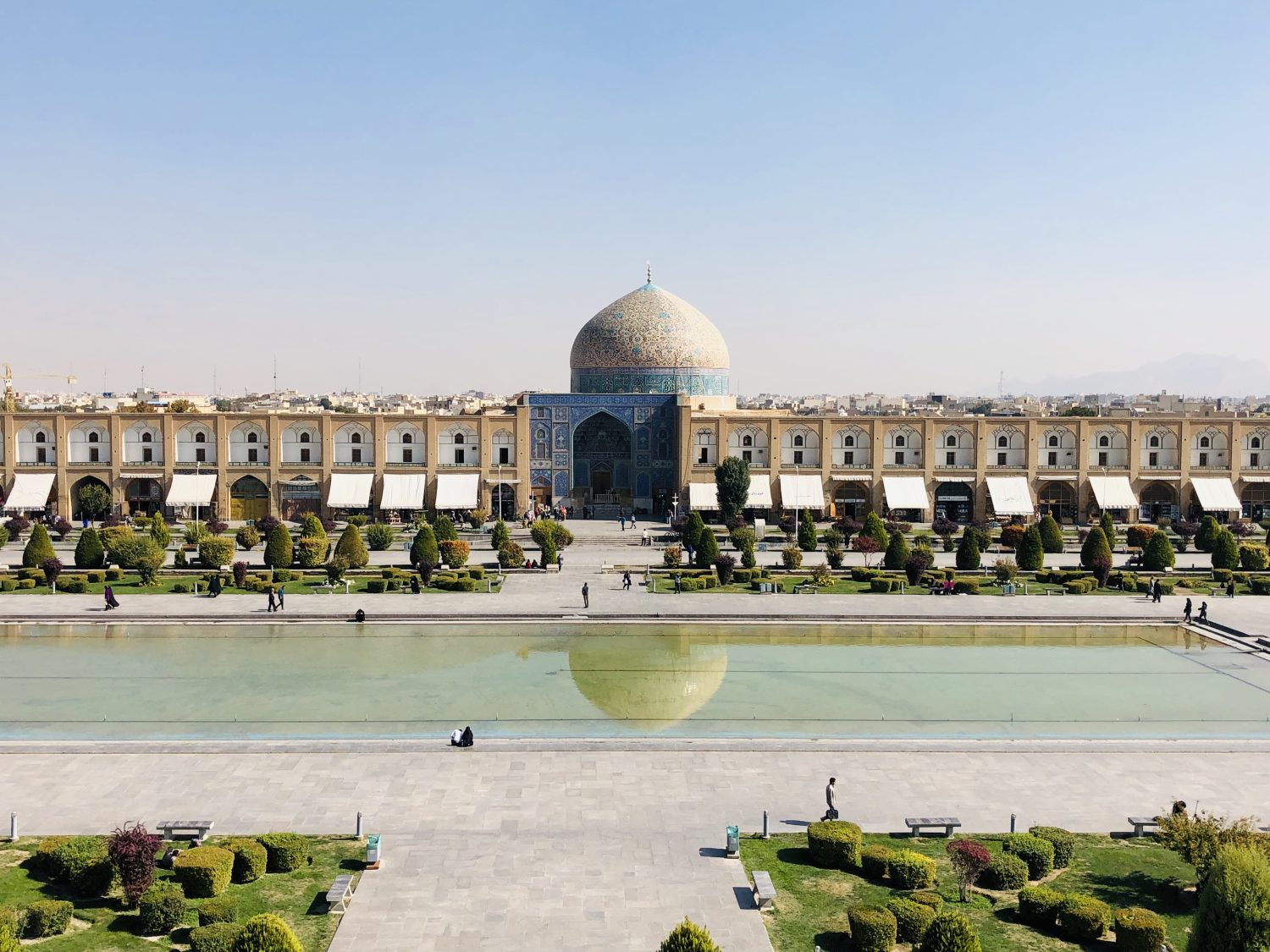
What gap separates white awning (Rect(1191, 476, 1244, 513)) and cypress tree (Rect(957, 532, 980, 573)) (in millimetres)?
16761

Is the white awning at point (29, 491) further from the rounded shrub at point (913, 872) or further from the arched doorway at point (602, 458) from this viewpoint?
the rounded shrub at point (913, 872)

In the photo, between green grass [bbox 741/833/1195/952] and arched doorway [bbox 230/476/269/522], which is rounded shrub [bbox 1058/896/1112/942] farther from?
arched doorway [bbox 230/476/269/522]

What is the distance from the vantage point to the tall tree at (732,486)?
41.0 metres

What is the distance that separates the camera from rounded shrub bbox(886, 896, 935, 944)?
1013 cm

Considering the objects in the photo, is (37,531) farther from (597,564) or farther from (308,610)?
(597,564)

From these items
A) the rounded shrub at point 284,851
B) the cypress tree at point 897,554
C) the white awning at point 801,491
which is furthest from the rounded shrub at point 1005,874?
the white awning at point 801,491

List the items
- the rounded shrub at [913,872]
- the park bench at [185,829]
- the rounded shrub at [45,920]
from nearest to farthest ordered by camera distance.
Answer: the rounded shrub at [45,920] < the rounded shrub at [913,872] < the park bench at [185,829]

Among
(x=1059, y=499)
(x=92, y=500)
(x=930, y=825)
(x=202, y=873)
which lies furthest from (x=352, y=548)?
(x=1059, y=499)

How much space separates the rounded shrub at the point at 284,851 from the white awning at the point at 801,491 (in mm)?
32255

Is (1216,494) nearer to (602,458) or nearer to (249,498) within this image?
(602,458)

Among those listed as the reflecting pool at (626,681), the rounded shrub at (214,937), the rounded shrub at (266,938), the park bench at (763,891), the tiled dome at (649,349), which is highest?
the tiled dome at (649,349)

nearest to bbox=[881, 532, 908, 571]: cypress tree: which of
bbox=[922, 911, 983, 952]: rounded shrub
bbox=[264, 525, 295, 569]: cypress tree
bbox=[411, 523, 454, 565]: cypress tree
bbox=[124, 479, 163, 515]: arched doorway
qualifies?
bbox=[411, 523, 454, 565]: cypress tree

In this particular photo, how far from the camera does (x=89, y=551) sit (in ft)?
98.1

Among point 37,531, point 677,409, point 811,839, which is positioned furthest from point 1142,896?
point 677,409
